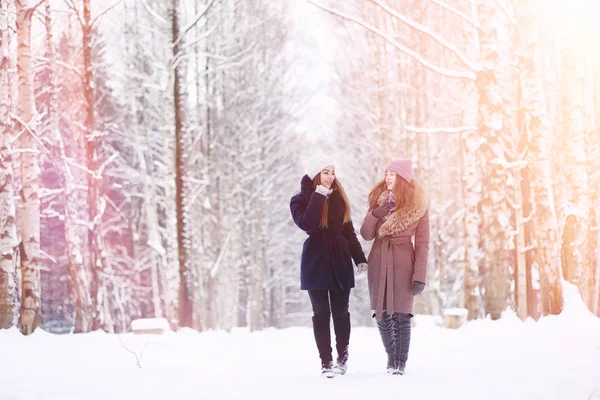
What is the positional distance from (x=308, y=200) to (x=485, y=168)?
4.88m

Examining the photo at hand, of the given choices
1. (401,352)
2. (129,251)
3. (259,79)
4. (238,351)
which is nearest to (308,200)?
(401,352)

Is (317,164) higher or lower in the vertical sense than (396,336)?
higher

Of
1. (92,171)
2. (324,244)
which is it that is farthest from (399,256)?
(92,171)

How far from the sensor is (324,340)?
558 cm

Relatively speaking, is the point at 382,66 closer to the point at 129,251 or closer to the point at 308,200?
the point at 308,200

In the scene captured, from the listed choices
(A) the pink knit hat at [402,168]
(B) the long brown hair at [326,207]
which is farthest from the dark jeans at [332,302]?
(A) the pink knit hat at [402,168]

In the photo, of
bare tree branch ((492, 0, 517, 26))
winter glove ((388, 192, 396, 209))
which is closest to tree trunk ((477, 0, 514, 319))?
bare tree branch ((492, 0, 517, 26))

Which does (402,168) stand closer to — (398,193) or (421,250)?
(398,193)

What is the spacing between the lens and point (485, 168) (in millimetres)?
9719

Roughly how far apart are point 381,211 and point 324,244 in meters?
0.59

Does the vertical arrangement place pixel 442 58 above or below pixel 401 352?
above

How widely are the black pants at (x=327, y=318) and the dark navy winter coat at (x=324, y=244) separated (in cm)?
13

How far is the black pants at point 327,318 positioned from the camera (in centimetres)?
559

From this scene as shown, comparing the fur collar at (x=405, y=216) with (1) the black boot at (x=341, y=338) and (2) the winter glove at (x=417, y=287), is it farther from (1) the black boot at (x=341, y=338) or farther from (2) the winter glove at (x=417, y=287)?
(1) the black boot at (x=341, y=338)
